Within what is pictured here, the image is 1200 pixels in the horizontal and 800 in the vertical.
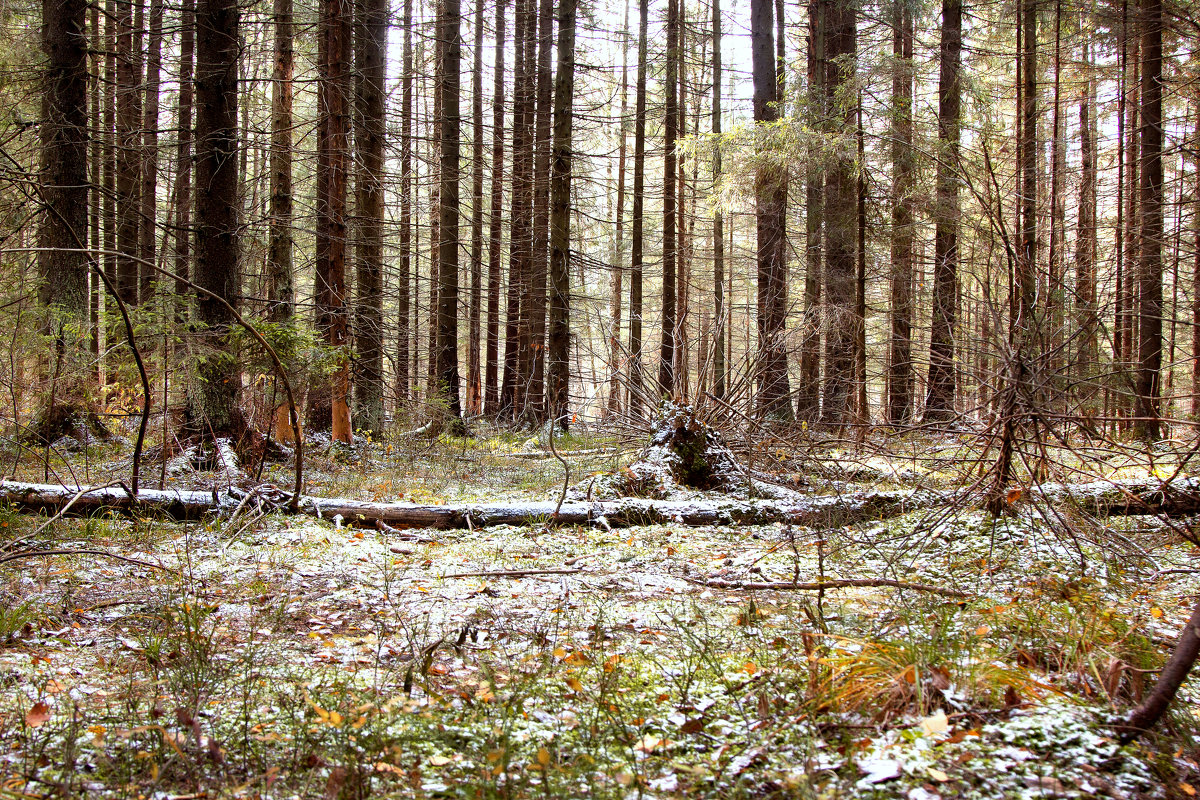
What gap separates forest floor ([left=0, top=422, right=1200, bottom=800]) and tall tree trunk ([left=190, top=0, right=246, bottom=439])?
8.88ft

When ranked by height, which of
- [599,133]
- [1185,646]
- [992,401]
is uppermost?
[599,133]

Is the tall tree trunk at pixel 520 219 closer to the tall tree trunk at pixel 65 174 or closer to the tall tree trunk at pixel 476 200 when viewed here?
the tall tree trunk at pixel 476 200

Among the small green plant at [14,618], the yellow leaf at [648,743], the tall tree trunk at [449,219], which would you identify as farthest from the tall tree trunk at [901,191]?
the small green plant at [14,618]

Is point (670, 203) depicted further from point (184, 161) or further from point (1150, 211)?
point (184, 161)

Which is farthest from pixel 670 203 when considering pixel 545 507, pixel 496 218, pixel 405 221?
pixel 545 507

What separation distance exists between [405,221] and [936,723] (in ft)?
37.4

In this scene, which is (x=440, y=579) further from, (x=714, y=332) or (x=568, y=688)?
(x=714, y=332)

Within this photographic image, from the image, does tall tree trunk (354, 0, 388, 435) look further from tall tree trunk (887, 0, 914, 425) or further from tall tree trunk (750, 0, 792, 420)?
tall tree trunk (887, 0, 914, 425)

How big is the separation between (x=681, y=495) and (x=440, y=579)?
9.77ft

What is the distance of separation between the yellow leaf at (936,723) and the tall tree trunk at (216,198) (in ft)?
24.1

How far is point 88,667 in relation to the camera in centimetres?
275

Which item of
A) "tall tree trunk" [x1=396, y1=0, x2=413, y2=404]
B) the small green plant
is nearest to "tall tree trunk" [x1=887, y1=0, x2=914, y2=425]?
"tall tree trunk" [x1=396, y1=0, x2=413, y2=404]

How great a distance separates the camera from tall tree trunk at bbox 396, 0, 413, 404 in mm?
10512

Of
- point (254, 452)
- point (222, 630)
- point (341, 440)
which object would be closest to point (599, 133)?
point (341, 440)
